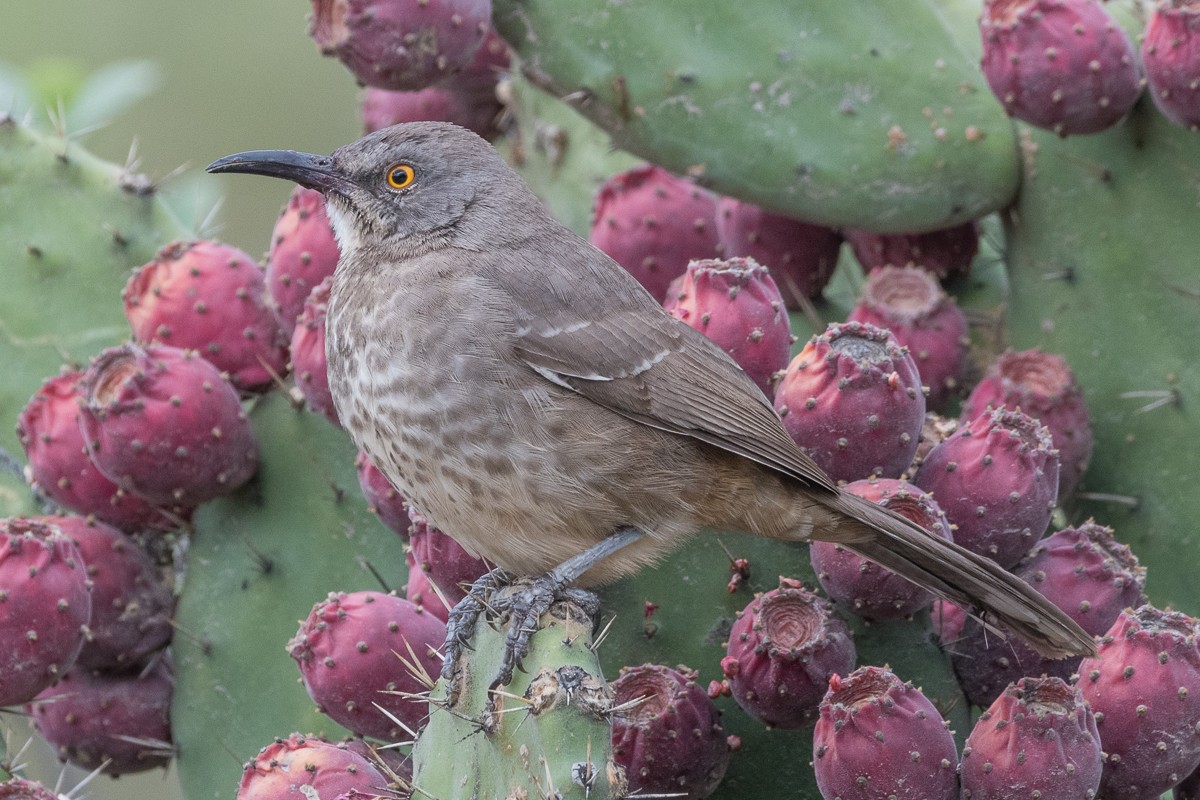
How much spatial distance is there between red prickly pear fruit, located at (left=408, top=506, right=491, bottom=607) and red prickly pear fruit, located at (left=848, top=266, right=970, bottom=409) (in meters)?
1.13

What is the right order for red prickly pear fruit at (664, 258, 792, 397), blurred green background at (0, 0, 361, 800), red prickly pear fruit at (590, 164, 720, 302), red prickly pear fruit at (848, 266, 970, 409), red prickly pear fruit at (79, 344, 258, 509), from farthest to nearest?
A: blurred green background at (0, 0, 361, 800) < red prickly pear fruit at (590, 164, 720, 302) < red prickly pear fruit at (848, 266, 970, 409) < red prickly pear fruit at (79, 344, 258, 509) < red prickly pear fruit at (664, 258, 792, 397)

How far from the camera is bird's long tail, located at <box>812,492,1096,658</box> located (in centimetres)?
245

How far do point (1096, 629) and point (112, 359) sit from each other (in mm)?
1981

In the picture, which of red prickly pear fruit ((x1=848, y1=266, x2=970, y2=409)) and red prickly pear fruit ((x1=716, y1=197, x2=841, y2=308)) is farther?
red prickly pear fruit ((x1=716, y1=197, x2=841, y2=308))

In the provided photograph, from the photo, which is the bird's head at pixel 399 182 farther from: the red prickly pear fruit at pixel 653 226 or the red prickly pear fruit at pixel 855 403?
the red prickly pear fruit at pixel 855 403

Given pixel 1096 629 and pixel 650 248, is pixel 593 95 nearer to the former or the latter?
pixel 650 248

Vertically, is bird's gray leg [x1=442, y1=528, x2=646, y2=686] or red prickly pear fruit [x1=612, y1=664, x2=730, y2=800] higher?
bird's gray leg [x1=442, y1=528, x2=646, y2=686]

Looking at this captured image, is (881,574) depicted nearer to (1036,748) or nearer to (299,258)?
(1036,748)

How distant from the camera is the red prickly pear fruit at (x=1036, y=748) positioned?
2.19m

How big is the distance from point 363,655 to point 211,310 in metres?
1.06

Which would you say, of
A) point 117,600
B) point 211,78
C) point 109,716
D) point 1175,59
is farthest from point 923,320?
point 211,78

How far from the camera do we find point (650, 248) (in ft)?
11.6

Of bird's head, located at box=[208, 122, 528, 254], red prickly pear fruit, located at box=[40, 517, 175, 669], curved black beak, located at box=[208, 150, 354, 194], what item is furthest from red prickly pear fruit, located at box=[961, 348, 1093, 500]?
red prickly pear fruit, located at box=[40, 517, 175, 669]

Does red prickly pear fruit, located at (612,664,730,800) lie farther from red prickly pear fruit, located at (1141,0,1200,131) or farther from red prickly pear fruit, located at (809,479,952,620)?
red prickly pear fruit, located at (1141,0,1200,131)
